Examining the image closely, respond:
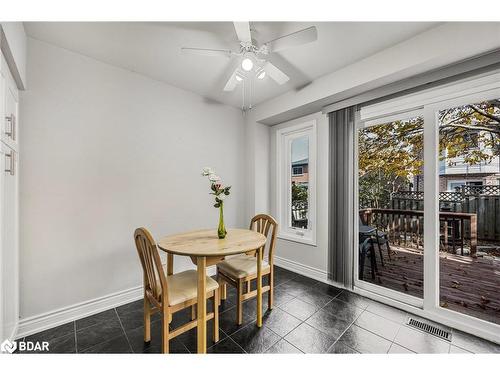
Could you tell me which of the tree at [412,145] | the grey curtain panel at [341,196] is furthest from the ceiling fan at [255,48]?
the tree at [412,145]

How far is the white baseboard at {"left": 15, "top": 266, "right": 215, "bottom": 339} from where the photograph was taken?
1.80 m

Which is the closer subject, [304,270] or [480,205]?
[480,205]

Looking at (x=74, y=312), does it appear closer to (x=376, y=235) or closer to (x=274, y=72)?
(x=274, y=72)

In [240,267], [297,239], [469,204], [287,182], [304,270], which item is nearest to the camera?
[469,204]

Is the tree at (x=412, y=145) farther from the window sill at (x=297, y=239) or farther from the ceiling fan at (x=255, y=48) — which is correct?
the ceiling fan at (x=255, y=48)

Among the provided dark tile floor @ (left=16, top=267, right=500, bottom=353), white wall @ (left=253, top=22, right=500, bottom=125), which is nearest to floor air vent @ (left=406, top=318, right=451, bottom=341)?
dark tile floor @ (left=16, top=267, right=500, bottom=353)

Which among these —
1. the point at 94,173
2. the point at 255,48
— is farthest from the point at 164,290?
the point at 255,48

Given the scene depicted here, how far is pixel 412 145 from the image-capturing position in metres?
2.27

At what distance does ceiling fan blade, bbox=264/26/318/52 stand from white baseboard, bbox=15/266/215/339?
273cm

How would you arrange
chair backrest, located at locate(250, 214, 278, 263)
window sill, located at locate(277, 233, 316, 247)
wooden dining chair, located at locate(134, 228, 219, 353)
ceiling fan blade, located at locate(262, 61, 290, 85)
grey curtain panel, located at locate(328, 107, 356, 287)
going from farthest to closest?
window sill, located at locate(277, 233, 316, 247)
grey curtain panel, located at locate(328, 107, 356, 287)
chair backrest, located at locate(250, 214, 278, 263)
ceiling fan blade, located at locate(262, 61, 290, 85)
wooden dining chair, located at locate(134, 228, 219, 353)

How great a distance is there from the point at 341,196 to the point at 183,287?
6.58 feet

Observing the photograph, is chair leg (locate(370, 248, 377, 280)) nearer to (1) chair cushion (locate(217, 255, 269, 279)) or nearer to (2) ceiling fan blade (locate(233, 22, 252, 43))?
(1) chair cushion (locate(217, 255, 269, 279))

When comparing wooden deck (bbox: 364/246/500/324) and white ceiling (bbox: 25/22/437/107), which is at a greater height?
white ceiling (bbox: 25/22/437/107)
